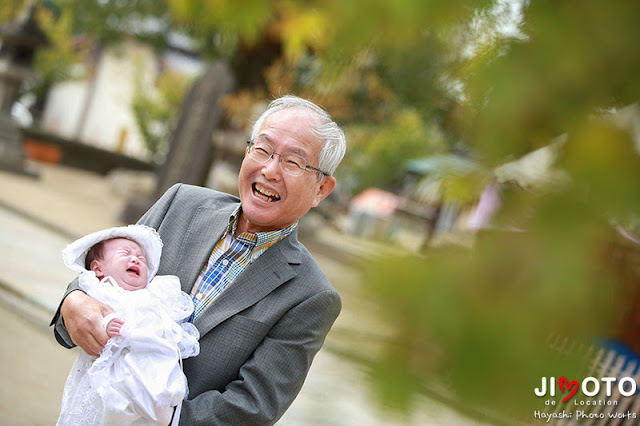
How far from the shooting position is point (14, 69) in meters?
13.8

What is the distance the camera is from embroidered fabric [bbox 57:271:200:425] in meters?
1.76

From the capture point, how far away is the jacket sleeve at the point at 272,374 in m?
1.86

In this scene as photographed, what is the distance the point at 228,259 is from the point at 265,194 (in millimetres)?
237

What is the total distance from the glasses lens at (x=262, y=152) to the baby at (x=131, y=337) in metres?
0.37

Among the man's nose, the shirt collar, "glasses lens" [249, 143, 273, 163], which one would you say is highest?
"glasses lens" [249, 143, 273, 163]

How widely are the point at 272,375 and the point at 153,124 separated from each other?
56.1 feet

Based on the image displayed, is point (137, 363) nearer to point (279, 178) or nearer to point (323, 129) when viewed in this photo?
point (279, 178)

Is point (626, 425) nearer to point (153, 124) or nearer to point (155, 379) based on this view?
point (155, 379)

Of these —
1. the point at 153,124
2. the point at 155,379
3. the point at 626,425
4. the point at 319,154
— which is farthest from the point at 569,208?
the point at 153,124

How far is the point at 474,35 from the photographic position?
555 millimetres

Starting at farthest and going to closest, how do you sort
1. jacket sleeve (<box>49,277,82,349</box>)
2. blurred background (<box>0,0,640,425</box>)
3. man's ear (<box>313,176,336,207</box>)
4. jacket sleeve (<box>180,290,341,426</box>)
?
man's ear (<box>313,176,336,207</box>), jacket sleeve (<box>49,277,82,349</box>), jacket sleeve (<box>180,290,341,426</box>), blurred background (<box>0,0,640,425</box>)

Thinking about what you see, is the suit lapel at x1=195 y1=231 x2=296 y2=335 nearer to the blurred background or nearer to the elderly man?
the elderly man

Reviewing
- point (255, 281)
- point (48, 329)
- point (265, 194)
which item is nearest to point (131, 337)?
point (255, 281)

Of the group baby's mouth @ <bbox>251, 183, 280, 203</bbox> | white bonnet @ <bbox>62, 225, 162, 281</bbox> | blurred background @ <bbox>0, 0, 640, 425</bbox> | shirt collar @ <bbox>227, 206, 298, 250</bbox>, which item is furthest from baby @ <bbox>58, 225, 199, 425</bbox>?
blurred background @ <bbox>0, 0, 640, 425</bbox>
